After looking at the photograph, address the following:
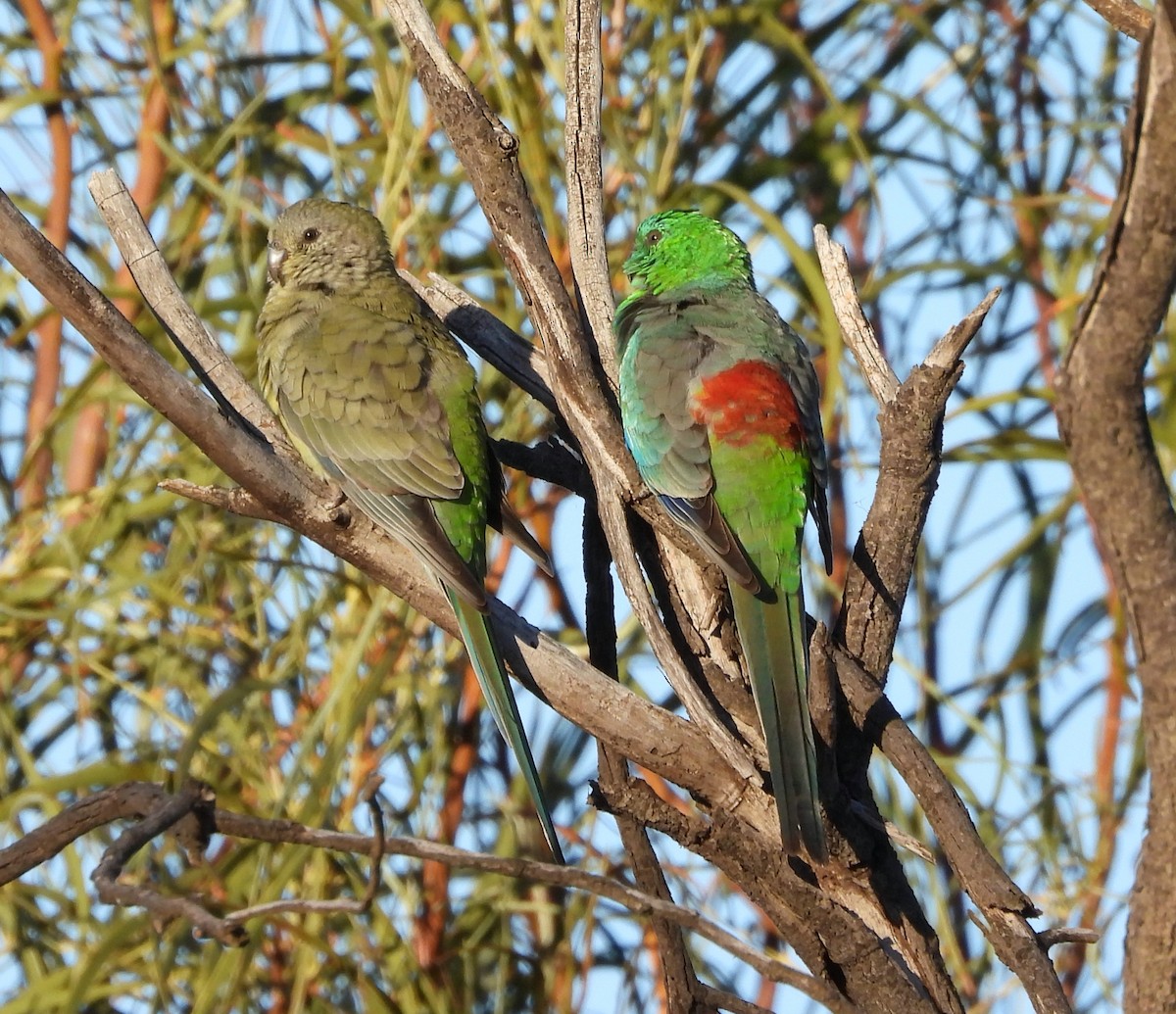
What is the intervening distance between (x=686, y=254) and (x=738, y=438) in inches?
30.9

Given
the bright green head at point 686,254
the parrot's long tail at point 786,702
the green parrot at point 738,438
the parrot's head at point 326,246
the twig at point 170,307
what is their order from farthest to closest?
the parrot's head at point 326,246 < the bright green head at point 686,254 < the twig at point 170,307 < the green parrot at point 738,438 < the parrot's long tail at point 786,702

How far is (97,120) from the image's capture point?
512 cm

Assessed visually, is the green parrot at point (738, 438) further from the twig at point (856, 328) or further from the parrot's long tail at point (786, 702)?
the twig at point (856, 328)

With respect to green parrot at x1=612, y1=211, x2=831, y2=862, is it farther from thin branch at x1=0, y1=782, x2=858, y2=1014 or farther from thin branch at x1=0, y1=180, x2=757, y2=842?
thin branch at x1=0, y1=782, x2=858, y2=1014

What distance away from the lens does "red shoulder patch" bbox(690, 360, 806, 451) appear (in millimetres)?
3217

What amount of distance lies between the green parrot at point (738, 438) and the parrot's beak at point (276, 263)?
1079 millimetres

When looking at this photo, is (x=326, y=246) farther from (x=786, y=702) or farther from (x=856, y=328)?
(x=786, y=702)

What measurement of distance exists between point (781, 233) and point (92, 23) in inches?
108

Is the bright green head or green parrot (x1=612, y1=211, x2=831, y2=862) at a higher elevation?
the bright green head

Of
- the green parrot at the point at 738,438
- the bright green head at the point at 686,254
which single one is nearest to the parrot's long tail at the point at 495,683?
the green parrot at the point at 738,438

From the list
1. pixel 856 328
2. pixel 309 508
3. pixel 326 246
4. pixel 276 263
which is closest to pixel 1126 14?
pixel 856 328

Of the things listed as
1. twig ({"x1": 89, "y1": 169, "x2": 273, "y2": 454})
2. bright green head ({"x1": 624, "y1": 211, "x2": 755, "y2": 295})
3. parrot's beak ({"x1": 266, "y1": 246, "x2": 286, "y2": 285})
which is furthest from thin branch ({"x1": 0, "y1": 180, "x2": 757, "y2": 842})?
parrot's beak ({"x1": 266, "y1": 246, "x2": 286, "y2": 285})

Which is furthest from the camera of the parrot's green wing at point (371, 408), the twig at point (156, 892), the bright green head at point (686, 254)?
the bright green head at point (686, 254)

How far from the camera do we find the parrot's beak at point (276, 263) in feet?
13.5
